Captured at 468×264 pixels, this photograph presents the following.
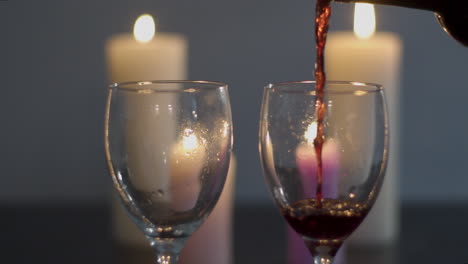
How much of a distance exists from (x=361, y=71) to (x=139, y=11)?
60cm

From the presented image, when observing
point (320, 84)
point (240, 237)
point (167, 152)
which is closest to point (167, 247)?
point (167, 152)

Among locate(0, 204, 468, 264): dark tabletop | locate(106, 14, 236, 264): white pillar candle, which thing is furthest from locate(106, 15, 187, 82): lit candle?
locate(0, 204, 468, 264): dark tabletop

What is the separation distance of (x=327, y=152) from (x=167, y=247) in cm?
16

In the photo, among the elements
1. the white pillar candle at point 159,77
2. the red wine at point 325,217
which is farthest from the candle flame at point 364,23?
the red wine at point 325,217

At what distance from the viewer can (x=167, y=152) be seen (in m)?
0.73

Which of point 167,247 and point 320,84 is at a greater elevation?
point 320,84

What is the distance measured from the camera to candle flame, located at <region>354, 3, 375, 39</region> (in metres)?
1.22

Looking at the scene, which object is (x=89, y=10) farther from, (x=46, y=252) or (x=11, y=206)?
(x=46, y=252)

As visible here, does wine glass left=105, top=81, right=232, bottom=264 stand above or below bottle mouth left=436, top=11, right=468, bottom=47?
below

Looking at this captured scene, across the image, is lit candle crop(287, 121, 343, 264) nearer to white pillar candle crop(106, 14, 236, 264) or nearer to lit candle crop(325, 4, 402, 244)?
white pillar candle crop(106, 14, 236, 264)

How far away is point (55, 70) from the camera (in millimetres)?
1688

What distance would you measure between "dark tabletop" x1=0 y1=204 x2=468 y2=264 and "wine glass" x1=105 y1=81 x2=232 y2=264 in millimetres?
324

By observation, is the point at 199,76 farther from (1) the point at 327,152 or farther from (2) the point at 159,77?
(1) the point at 327,152

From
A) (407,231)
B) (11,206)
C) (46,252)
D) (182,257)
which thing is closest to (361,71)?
(407,231)
